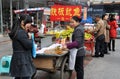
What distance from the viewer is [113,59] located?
11000 millimetres

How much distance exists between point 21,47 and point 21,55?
0.14m

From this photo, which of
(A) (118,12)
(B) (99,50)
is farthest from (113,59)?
(A) (118,12)

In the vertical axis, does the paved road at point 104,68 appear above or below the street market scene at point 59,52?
below

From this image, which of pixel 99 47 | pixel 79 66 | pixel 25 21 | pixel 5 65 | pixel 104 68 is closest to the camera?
pixel 25 21

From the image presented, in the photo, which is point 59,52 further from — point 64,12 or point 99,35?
point 64,12

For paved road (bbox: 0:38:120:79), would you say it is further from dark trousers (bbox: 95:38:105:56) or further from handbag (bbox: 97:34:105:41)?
handbag (bbox: 97:34:105:41)

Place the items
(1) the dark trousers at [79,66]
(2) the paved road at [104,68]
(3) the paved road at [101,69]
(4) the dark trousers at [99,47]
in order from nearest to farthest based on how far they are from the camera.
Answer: (1) the dark trousers at [79,66], (3) the paved road at [101,69], (2) the paved road at [104,68], (4) the dark trousers at [99,47]

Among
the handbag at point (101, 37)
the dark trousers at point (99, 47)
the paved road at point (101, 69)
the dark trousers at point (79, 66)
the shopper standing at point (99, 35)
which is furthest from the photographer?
the dark trousers at point (99, 47)

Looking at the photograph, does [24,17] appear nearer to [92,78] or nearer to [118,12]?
[92,78]

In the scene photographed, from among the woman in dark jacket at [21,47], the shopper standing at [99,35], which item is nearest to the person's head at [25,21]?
the woman in dark jacket at [21,47]

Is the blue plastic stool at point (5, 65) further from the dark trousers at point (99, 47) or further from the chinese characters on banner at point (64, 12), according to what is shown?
the dark trousers at point (99, 47)

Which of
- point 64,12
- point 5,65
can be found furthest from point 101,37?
point 5,65

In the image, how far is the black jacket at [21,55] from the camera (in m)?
4.69

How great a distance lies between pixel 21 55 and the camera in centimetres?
478
